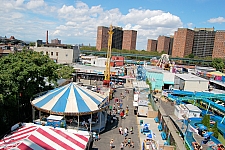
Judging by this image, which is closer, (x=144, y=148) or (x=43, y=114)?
(x=144, y=148)

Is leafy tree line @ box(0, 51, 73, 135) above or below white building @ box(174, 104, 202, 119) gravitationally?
above

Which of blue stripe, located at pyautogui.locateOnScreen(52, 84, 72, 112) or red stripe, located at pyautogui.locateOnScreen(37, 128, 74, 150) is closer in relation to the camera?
red stripe, located at pyautogui.locateOnScreen(37, 128, 74, 150)

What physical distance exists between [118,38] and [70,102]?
12531cm

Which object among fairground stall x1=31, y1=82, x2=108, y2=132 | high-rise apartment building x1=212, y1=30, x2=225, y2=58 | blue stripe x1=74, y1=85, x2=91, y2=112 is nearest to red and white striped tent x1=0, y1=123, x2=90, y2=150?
fairground stall x1=31, y1=82, x2=108, y2=132

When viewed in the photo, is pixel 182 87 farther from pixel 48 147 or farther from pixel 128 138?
pixel 48 147

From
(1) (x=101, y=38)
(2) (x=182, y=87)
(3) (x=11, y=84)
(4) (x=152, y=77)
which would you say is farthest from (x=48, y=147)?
(1) (x=101, y=38)

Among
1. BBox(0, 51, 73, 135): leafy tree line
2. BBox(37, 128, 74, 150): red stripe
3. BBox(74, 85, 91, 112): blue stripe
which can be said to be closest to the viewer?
BBox(37, 128, 74, 150): red stripe

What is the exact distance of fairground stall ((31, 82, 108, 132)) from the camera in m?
15.9

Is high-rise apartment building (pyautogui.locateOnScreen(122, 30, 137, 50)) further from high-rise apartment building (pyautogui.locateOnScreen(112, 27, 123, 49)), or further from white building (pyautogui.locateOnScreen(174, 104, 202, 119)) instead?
white building (pyautogui.locateOnScreen(174, 104, 202, 119))

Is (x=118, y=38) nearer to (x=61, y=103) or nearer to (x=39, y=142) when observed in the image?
(x=61, y=103)

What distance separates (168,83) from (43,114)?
27.5 m

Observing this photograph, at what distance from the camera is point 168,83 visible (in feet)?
131

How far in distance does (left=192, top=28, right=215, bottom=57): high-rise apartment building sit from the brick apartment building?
38294 millimetres

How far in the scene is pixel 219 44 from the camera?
109 meters
